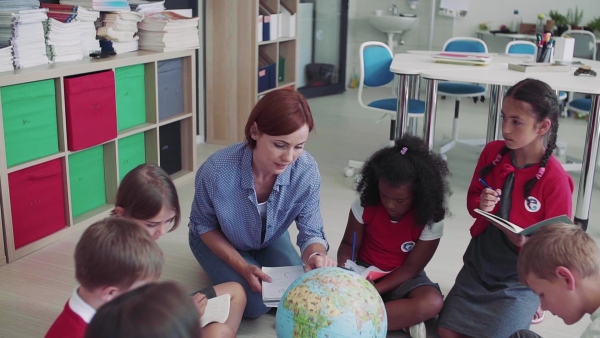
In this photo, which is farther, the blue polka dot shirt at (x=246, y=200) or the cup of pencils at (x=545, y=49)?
the cup of pencils at (x=545, y=49)

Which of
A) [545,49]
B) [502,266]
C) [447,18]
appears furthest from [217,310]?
[447,18]

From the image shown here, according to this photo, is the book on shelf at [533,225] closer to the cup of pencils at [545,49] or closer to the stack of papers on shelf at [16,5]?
the stack of papers on shelf at [16,5]

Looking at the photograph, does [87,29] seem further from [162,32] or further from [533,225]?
[533,225]

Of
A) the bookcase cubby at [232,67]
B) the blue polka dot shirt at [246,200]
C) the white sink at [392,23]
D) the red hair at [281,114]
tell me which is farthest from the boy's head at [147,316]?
the white sink at [392,23]

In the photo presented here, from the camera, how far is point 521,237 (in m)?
2.36

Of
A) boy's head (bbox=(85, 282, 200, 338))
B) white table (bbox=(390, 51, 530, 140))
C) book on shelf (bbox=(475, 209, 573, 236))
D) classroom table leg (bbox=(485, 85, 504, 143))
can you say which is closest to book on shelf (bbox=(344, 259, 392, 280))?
book on shelf (bbox=(475, 209, 573, 236))

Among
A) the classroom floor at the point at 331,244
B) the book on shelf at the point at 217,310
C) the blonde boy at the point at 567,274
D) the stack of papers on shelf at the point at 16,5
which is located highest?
the stack of papers on shelf at the point at 16,5

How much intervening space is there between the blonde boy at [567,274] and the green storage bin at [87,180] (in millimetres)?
2487

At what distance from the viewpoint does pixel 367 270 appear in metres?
2.53

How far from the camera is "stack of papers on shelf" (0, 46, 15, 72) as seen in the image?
299cm

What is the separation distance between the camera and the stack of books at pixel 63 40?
10.8ft

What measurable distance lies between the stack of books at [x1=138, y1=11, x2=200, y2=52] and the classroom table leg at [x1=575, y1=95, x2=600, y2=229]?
2445mm

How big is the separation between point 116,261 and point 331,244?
1.94 meters

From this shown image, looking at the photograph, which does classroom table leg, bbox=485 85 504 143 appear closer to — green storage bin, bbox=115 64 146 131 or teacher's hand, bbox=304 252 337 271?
green storage bin, bbox=115 64 146 131
